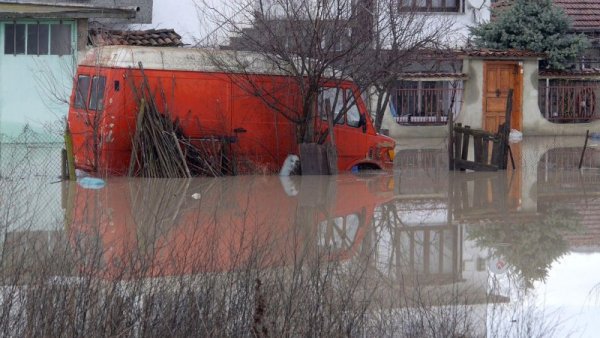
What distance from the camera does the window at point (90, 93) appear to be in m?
17.6

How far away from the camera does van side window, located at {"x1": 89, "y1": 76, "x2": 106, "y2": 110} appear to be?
1761 centimetres

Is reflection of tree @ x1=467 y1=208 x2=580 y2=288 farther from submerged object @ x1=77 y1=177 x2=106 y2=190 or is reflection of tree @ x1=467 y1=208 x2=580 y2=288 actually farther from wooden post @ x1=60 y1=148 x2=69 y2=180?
wooden post @ x1=60 y1=148 x2=69 y2=180

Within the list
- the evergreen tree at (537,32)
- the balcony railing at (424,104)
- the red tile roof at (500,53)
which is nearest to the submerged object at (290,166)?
the balcony railing at (424,104)

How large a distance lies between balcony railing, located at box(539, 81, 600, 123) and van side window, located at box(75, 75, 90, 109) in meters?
17.0

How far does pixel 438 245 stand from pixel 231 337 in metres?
5.56

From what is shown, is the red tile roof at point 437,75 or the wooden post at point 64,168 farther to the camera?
the red tile roof at point 437,75

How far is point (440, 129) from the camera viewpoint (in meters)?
29.6

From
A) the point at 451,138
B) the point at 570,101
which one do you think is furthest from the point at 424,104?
the point at 451,138

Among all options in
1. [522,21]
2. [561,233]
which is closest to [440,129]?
Result: [522,21]

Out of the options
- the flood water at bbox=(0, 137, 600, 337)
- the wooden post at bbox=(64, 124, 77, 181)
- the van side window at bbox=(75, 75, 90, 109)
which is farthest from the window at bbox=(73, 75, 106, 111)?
the flood water at bbox=(0, 137, 600, 337)

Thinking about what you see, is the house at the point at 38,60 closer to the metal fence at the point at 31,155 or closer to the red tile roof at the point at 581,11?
the metal fence at the point at 31,155

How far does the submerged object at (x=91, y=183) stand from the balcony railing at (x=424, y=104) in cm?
1501

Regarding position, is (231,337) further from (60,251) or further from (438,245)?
(438,245)

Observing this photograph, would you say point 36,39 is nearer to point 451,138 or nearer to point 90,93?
point 90,93
